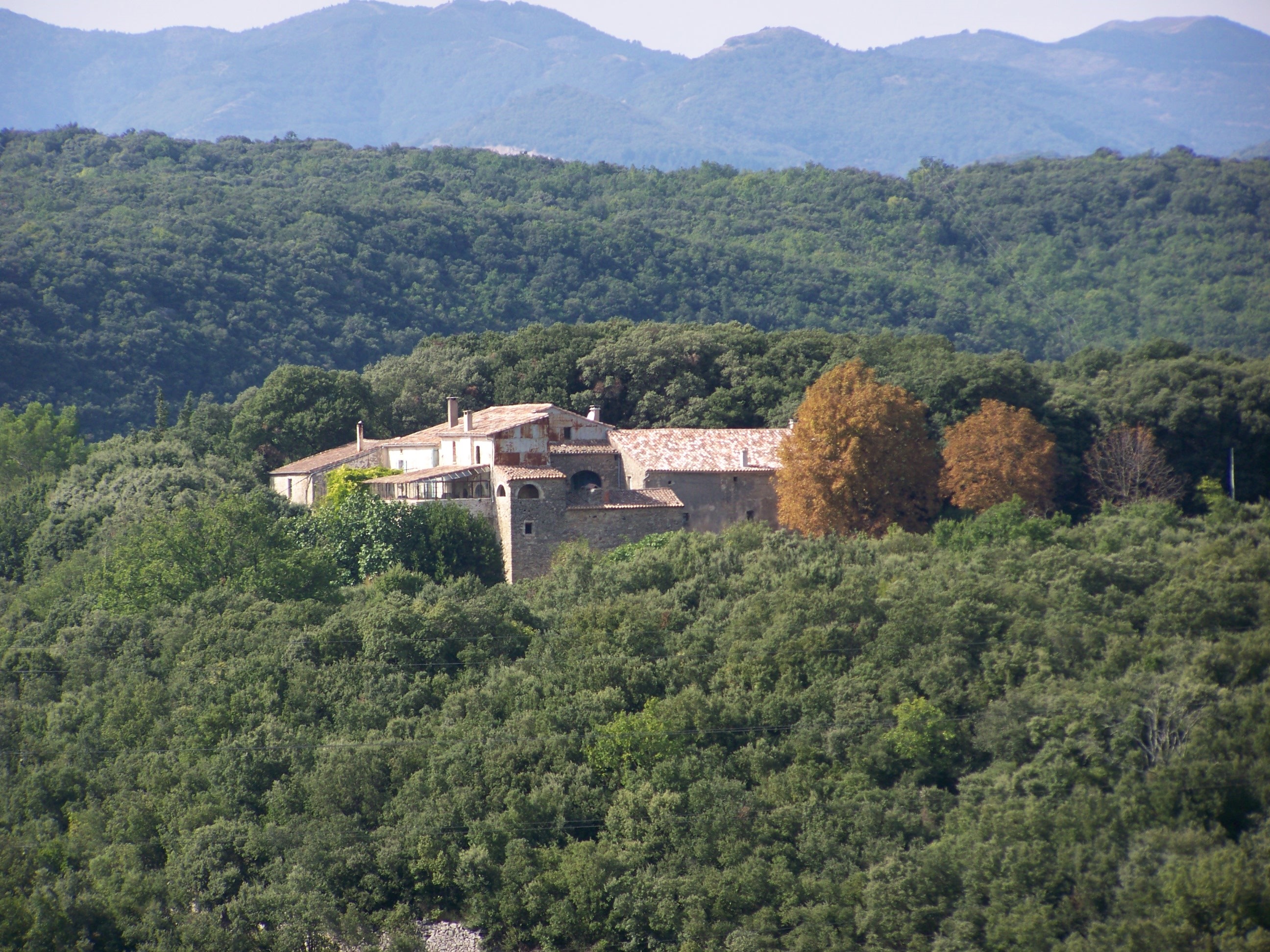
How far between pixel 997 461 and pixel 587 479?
1033cm

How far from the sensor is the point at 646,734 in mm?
28031

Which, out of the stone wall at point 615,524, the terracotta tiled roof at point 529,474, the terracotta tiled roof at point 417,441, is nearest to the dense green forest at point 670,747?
the stone wall at point 615,524

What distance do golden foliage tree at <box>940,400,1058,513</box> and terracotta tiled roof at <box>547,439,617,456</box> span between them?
8609 mm

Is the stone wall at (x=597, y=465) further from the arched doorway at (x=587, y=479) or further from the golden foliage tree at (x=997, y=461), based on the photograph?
the golden foliage tree at (x=997, y=461)

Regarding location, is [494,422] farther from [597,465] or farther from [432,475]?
[597,465]

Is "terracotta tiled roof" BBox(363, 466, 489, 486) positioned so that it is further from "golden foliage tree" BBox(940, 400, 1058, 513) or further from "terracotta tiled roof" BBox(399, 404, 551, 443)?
"golden foliage tree" BBox(940, 400, 1058, 513)

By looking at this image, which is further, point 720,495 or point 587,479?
point 587,479

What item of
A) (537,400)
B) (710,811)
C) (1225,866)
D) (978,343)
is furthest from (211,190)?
(1225,866)

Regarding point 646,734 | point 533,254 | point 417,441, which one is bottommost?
point 646,734

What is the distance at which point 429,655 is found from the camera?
31031 mm

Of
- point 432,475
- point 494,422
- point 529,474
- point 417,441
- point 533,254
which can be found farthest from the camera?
point 533,254

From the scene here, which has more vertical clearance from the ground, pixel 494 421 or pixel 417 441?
pixel 494 421

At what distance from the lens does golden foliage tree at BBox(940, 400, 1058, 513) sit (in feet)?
121

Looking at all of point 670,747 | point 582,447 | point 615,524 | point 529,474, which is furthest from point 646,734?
point 582,447
